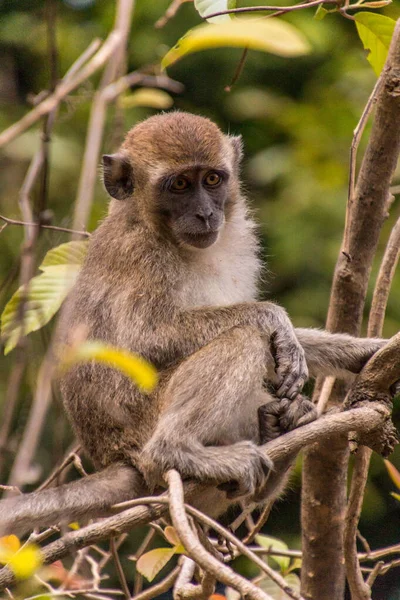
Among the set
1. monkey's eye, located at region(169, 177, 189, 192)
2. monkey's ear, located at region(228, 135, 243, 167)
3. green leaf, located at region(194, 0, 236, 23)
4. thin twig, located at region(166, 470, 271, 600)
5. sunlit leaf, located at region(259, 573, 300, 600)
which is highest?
green leaf, located at region(194, 0, 236, 23)

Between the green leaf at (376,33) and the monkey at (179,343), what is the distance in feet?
4.25

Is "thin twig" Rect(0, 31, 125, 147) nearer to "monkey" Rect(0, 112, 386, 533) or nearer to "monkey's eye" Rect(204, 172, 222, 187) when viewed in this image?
"monkey" Rect(0, 112, 386, 533)

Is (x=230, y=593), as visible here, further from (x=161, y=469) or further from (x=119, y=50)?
(x=119, y=50)

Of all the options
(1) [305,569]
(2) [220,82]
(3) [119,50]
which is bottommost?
(1) [305,569]

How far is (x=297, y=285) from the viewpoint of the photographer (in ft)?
32.5

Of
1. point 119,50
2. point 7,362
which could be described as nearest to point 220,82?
point 7,362

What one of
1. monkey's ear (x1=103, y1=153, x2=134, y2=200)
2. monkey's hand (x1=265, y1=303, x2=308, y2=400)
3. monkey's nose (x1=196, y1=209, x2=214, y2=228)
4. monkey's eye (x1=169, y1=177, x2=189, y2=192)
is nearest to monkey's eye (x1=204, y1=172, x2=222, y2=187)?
monkey's eye (x1=169, y1=177, x2=189, y2=192)

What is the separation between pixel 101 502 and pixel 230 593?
1.41 m

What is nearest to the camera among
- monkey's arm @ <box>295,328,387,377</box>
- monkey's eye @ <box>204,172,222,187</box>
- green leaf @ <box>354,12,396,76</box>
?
green leaf @ <box>354,12,396,76</box>

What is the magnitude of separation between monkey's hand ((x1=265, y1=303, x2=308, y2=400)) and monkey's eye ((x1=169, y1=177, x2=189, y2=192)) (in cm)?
112

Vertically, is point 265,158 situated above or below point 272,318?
above

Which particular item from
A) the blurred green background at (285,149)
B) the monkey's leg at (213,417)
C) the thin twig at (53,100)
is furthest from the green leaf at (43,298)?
the thin twig at (53,100)

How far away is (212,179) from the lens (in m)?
5.82

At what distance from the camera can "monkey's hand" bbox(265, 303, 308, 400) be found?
509 centimetres
